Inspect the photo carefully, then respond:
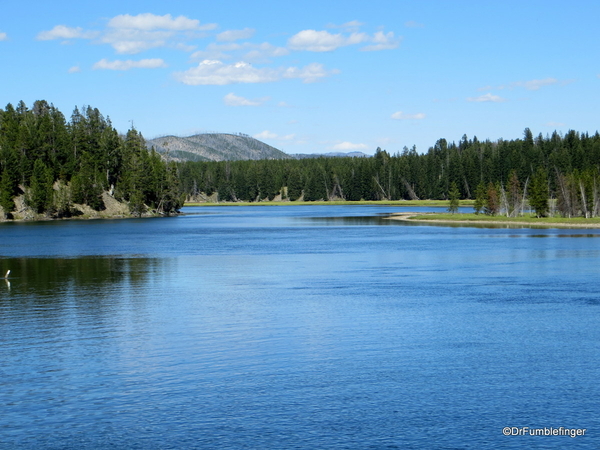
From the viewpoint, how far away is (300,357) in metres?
27.8

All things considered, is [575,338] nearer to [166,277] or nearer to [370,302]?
[370,302]

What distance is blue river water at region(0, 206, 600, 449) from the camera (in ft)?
65.0

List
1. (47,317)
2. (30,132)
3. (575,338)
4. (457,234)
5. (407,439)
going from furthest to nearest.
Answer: (30,132) → (457,234) → (47,317) → (575,338) → (407,439)

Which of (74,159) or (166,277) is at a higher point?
(74,159)

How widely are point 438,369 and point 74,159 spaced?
613 feet

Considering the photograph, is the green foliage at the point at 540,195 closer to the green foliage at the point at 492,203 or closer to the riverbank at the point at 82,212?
the green foliage at the point at 492,203

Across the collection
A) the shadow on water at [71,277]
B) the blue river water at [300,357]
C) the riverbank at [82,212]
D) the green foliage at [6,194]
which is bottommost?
the blue river water at [300,357]

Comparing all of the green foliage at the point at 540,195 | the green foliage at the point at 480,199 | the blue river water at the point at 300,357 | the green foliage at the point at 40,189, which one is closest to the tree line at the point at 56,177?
the green foliage at the point at 40,189

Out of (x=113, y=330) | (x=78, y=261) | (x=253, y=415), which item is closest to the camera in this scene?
(x=253, y=415)

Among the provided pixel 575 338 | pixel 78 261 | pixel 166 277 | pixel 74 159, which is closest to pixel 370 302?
pixel 575 338

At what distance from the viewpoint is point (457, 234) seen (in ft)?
349

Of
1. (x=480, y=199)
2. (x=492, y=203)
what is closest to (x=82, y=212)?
(x=480, y=199)

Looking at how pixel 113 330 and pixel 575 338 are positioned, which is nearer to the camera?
pixel 575 338

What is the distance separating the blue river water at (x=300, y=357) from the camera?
19.8 meters
